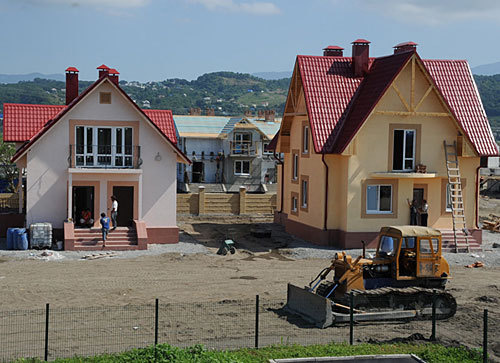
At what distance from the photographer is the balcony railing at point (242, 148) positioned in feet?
209

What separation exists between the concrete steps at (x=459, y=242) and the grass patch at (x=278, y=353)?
16270mm

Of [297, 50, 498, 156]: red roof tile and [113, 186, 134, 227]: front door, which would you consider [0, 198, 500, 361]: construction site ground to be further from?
[297, 50, 498, 156]: red roof tile

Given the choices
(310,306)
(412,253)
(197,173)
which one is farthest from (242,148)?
(310,306)

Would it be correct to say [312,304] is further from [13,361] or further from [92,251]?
[92,251]

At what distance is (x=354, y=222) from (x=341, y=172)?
7.91 feet

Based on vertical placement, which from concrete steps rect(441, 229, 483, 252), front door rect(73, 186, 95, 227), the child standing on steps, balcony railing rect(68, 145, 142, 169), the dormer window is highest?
the dormer window

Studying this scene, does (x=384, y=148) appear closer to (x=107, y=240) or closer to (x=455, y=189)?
(x=455, y=189)

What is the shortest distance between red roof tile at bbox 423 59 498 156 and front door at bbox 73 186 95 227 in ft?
55.5

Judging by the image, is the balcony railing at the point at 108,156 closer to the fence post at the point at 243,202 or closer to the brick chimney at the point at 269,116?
the fence post at the point at 243,202

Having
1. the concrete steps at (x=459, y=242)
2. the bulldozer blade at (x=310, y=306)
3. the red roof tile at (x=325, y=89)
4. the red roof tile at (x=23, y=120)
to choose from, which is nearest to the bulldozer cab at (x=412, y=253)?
the bulldozer blade at (x=310, y=306)

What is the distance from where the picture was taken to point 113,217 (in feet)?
105

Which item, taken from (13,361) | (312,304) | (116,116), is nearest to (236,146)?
(116,116)

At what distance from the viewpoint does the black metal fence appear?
16.5 metres

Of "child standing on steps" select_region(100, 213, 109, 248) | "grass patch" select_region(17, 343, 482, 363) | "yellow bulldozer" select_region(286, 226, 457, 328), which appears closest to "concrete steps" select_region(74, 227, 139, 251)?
"child standing on steps" select_region(100, 213, 109, 248)
